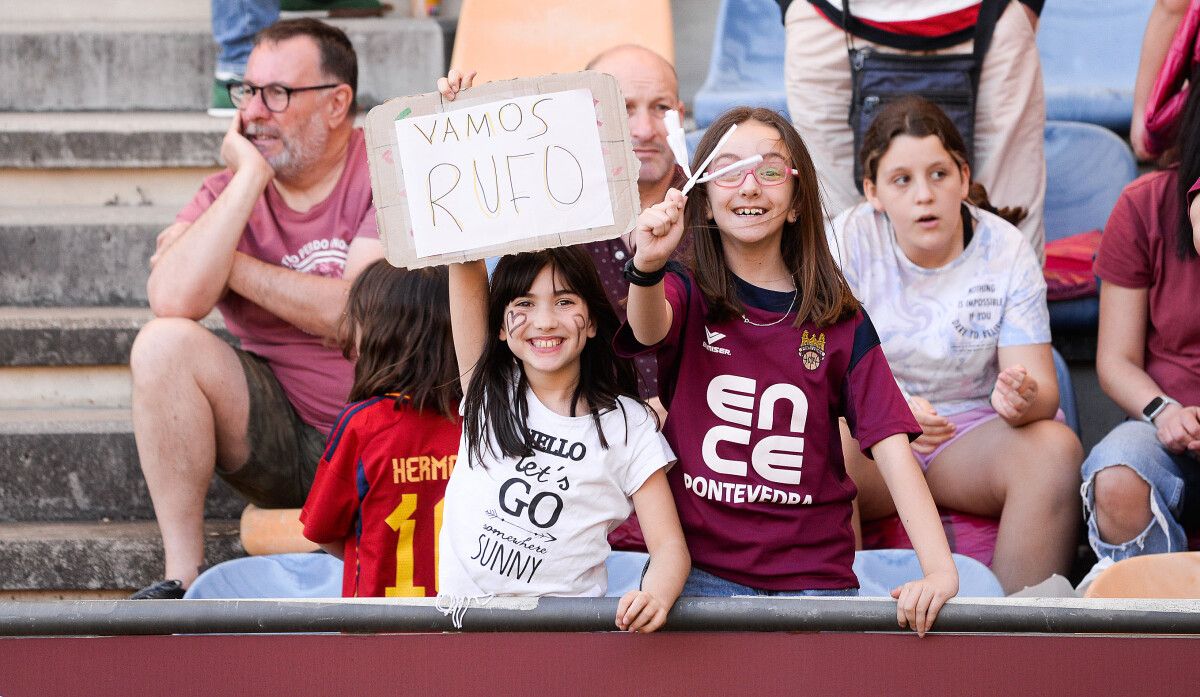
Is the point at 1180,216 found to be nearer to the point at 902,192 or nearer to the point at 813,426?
the point at 902,192

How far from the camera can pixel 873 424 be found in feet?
5.92

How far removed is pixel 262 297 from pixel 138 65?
5.31 feet

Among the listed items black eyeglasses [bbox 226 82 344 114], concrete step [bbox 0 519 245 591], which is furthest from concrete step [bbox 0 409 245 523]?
black eyeglasses [bbox 226 82 344 114]

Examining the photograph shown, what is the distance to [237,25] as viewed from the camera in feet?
12.3

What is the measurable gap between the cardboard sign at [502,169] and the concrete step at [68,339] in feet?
5.33

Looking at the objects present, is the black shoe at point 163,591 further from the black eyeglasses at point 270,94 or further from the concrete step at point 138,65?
the concrete step at point 138,65

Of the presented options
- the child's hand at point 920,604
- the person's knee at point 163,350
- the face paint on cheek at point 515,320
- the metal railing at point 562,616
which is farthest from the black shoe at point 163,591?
the child's hand at point 920,604

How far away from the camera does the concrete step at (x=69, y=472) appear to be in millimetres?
2975

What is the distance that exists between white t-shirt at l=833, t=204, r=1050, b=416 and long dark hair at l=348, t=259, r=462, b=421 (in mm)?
906

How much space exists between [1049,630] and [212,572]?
4.85 feet

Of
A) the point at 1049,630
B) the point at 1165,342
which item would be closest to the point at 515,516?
the point at 1049,630

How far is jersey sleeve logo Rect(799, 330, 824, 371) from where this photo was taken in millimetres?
1842

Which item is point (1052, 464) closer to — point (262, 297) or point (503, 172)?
point (503, 172)

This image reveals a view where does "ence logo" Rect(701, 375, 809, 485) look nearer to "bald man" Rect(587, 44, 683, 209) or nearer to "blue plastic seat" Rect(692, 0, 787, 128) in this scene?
"bald man" Rect(587, 44, 683, 209)
